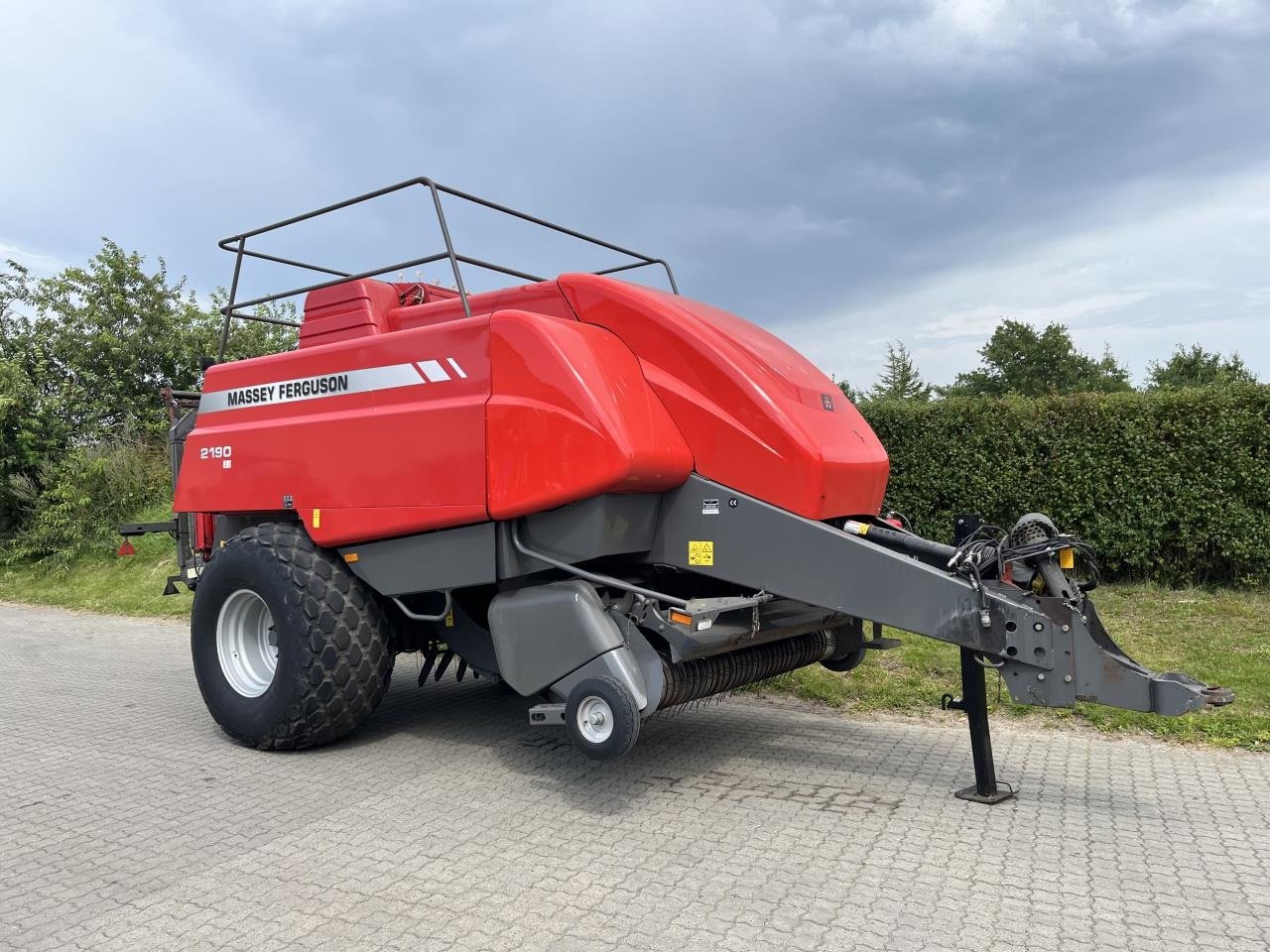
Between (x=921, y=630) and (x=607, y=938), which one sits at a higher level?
(x=921, y=630)

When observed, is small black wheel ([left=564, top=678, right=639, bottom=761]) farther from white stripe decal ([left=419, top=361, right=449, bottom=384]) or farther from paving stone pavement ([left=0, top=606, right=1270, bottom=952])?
white stripe decal ([left=419, top=361, right=449, bottom=384])

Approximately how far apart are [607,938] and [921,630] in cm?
184

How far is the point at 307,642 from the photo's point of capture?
499 centimetres

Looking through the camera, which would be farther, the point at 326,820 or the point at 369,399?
the point at 369,399

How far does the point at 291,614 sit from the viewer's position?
5039mm

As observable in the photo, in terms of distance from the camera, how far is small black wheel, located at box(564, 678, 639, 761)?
4.05 m

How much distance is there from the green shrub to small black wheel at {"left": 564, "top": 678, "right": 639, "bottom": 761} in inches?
511

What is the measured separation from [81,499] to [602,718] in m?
13.5

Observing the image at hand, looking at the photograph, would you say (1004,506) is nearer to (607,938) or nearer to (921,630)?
(921,630)

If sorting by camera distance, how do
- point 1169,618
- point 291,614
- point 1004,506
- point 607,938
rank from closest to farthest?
point 607,938, point 291,614, point 1169,618, point 1004,506

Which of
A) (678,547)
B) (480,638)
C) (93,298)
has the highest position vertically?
(93,298)

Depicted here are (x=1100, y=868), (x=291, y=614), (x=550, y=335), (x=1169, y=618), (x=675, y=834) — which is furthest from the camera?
(x=1169, y=618)

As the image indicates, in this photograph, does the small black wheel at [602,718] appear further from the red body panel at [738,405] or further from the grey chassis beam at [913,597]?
the red body panel at [738,405]

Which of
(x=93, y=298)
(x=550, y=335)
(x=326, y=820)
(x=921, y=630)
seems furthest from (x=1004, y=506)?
(x=93, y=298)
